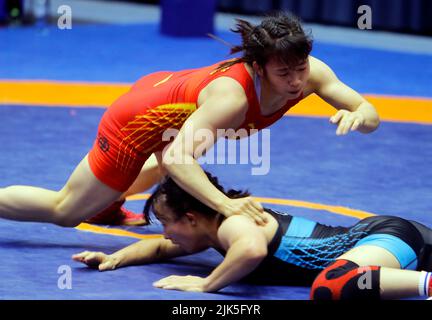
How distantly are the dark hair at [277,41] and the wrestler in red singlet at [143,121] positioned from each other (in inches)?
6.2

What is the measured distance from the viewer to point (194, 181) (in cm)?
441

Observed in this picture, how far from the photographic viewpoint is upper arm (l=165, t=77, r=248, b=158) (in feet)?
14.7

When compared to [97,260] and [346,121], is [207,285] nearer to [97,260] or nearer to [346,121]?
[97,260]

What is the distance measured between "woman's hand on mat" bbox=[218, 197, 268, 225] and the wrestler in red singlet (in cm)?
48

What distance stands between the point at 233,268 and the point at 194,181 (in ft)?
1.34

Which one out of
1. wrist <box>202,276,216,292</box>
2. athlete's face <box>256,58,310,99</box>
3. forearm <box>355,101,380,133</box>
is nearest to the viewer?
wrist <box>202,276,216,292</box>

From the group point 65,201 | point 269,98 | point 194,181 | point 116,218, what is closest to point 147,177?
point 116,218

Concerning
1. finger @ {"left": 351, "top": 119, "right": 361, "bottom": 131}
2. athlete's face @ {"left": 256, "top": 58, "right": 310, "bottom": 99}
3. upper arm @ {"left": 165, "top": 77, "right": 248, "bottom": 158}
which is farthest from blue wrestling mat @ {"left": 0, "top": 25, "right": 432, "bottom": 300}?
athlete's face @ {"left": 256, "top": 58, "right": 310, "bottom": 99}

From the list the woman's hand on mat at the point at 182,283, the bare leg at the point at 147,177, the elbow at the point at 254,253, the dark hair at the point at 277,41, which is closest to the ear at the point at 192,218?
the woman's hand on mat at the point at 182,283

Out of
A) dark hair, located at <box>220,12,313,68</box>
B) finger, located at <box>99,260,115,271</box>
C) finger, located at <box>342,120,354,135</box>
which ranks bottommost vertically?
finger, located at <box>99,260,115,271</box>

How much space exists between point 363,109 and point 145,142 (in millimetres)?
1017

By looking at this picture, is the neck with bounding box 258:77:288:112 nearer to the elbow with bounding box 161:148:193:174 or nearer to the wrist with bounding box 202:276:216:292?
the elbow with bounding box 161:148:193:174
